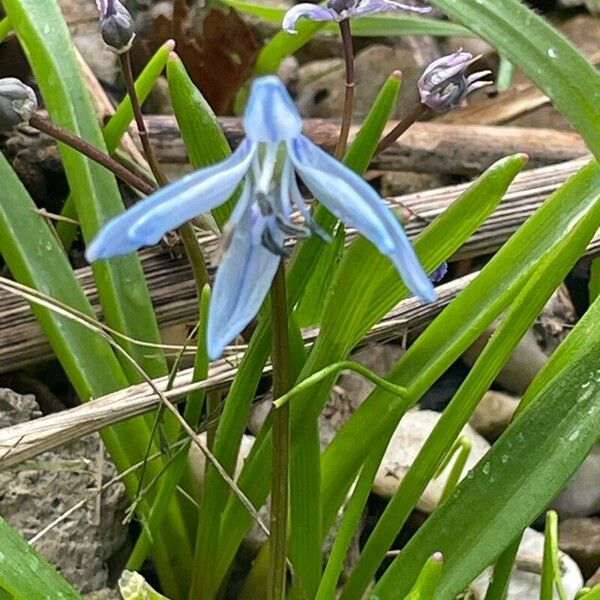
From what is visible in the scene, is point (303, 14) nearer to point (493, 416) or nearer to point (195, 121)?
point (195, 121)

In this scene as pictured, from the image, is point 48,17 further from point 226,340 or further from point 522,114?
point 522,114

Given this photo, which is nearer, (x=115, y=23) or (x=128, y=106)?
(x=115, y=23)

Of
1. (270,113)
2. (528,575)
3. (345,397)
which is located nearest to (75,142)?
(270,113)

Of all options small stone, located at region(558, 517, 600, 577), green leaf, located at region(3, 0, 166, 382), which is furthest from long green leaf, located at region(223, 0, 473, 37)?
small stone, located at region(558, 517, 600, 577)

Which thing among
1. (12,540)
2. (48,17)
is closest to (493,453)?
(12,540)

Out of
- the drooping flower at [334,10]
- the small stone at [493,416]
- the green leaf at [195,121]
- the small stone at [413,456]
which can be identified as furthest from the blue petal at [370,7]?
the small stone at [493,416]

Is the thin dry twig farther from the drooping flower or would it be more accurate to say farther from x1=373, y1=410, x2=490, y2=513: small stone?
x1=373, y1=410, x2=490, y2=513: small stone
